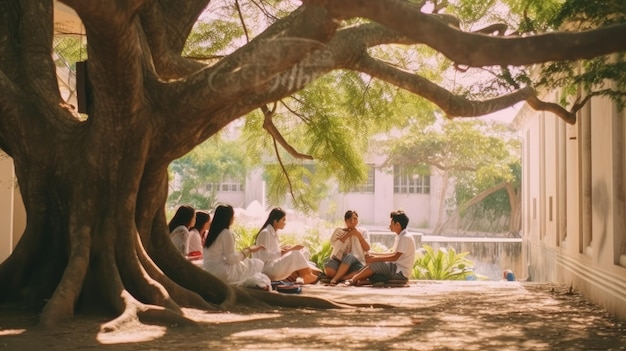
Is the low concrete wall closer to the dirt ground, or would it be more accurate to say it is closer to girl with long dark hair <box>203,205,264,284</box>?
the dirt ground

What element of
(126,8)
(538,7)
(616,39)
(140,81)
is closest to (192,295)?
(140,81)

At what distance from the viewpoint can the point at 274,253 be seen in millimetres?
10766

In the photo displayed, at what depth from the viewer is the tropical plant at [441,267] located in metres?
16.3

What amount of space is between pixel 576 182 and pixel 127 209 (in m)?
6.05

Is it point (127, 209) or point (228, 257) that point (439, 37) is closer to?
point (127, 209)

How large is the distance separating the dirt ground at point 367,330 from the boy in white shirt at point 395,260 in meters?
2.32

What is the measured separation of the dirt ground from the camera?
5793mm

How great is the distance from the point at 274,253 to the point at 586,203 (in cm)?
397

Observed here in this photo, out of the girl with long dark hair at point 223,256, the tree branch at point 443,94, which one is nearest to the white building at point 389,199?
the girl with long dark hair at point 223,256

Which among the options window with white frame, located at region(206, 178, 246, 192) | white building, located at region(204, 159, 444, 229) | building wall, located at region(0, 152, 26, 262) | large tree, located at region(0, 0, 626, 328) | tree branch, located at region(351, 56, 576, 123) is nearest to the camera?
large tree, located at region(0, 0, 626, 328)

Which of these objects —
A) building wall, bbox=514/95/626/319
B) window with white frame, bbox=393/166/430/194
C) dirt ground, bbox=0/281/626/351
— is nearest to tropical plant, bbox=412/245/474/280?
building wall, bbox=514/95/626/319

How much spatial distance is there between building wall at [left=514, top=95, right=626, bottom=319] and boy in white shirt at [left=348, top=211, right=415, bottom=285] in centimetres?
229

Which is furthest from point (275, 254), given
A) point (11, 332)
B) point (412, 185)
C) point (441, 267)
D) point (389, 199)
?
point (412, 185)

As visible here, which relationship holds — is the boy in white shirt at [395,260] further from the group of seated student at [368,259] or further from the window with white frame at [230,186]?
the window with white frame at [230,186]
